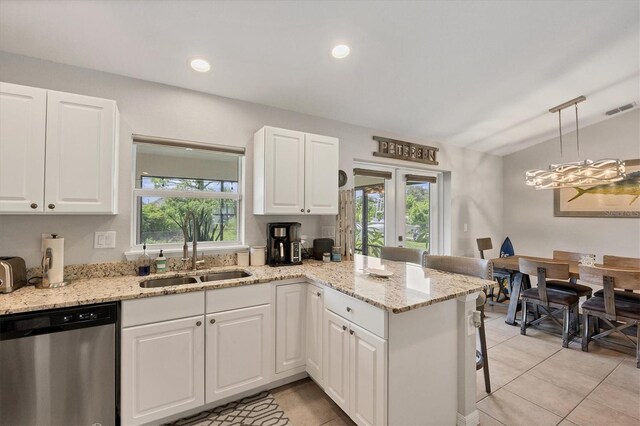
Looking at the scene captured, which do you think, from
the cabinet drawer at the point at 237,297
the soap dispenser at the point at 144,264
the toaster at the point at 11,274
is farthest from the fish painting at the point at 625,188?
the toaster at the point at 11,274

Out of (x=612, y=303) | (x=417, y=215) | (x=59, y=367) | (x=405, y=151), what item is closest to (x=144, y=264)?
(x=59, y=367)

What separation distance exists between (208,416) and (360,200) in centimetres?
281

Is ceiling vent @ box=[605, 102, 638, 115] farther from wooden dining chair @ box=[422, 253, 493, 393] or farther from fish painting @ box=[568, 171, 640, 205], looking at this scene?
wooden dining chair @ box=[422, 253, 493, 393]

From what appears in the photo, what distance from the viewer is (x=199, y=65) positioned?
7.48 ft

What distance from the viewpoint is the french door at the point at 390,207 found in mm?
3881

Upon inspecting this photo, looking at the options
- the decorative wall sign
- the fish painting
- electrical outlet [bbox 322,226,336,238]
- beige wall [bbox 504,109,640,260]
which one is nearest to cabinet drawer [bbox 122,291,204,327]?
electrical outlet [bbox 322,226,336,238]

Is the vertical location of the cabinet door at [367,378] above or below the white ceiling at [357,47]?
below

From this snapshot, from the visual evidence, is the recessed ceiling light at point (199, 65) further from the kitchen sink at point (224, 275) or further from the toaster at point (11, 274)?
the toaster at point (11, 274)

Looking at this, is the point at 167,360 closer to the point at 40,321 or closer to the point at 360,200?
the point at 40,321

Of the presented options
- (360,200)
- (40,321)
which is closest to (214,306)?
(40,321)

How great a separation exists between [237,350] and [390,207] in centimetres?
278

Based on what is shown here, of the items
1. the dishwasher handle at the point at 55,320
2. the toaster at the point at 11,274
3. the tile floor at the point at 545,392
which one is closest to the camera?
the dishwasher handle at the point at 55,320

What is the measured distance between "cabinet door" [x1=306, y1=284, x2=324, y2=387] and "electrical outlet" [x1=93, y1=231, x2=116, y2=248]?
162 cm

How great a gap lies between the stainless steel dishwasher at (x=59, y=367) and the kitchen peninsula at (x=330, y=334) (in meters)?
0.07
